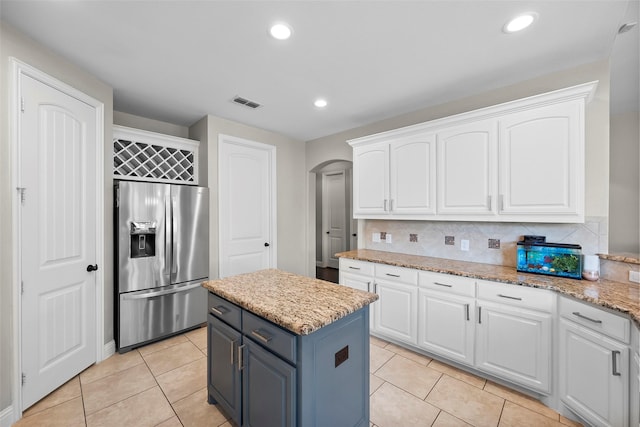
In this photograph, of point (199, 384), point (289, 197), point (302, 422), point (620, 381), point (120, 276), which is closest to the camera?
point (302, 422)

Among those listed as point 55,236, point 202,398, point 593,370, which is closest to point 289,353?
point 202,398

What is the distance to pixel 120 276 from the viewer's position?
2.59 metres

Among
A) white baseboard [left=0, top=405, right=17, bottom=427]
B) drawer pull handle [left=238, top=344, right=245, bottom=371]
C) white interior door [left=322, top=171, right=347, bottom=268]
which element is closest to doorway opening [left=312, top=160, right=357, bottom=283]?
white interior door [left=322, top=171, right=347, bottom=268]

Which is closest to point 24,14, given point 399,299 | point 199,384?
point 199,384

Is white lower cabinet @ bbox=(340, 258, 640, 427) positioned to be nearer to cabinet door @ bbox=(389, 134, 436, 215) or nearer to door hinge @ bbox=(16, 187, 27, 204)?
cabinet door @ bbox=(389, 134, 436, 215)

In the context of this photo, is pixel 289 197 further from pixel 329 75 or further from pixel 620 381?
pixel 620 381

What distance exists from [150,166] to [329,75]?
2316 millimetres

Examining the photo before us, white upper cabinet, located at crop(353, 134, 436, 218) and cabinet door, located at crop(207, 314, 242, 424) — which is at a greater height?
white upper cabinet, located at crop(353, 134, 436, 218)

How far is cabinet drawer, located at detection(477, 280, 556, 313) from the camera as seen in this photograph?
74.3 inches

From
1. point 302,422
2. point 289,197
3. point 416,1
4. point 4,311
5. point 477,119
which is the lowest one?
point 302,422

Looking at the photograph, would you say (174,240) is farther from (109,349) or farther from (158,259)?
(109,349)

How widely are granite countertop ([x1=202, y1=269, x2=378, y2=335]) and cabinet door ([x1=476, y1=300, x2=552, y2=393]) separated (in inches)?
47.7

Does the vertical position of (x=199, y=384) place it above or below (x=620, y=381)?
below

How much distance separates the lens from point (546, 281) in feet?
6.39
